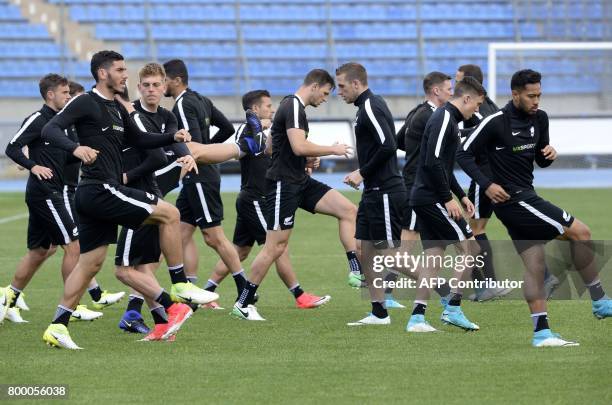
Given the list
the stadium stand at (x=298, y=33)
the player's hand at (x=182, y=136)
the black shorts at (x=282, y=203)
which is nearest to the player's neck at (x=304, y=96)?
the black shorts at (x=282, y=203)

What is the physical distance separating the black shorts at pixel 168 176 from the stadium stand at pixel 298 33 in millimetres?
21040

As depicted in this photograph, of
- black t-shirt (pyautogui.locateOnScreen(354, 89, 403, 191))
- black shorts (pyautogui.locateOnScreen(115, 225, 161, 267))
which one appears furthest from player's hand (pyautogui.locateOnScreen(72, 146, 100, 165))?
black t-shirt (pyautogui.locateOnScreen(354, 89, 403, 191))

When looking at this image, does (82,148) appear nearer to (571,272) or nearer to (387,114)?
(387,114)

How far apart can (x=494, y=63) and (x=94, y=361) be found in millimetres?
21142

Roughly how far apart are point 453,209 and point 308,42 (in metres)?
25.1

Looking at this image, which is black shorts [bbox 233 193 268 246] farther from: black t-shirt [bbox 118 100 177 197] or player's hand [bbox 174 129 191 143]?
player's hand [bbox 174 129 191 143]

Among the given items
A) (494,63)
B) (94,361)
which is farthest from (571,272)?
(494,63)

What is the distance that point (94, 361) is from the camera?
7.89 meters

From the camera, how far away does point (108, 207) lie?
27.5 ft

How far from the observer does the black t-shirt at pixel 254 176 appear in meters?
11.2

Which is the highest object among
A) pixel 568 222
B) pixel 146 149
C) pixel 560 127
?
pixel 146 149

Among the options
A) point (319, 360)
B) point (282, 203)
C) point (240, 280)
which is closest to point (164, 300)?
point (319, 360)

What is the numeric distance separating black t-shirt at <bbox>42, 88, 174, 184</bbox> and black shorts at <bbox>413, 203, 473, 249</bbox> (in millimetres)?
2409

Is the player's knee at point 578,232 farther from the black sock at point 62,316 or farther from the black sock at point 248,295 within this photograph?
the black sock at point 62,316
